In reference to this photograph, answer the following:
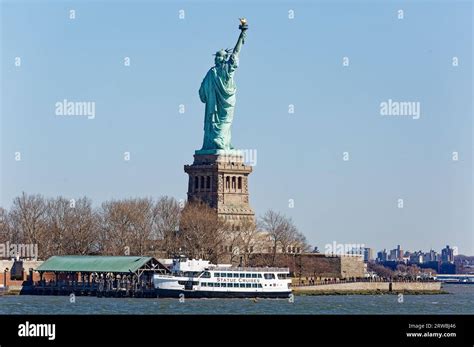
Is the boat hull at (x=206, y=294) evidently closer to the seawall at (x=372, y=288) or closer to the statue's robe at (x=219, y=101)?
the seawall at (x=372, y=288)

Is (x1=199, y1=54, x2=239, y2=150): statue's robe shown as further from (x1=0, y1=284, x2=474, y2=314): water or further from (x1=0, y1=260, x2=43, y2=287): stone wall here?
(x1=0, y1=284, x2=474, y2=314): water

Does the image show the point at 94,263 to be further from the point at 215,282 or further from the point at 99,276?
the point at 215,282

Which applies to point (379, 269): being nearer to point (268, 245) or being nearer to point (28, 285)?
point (268, 245)

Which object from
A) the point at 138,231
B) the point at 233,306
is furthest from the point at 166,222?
the point at 233,306
